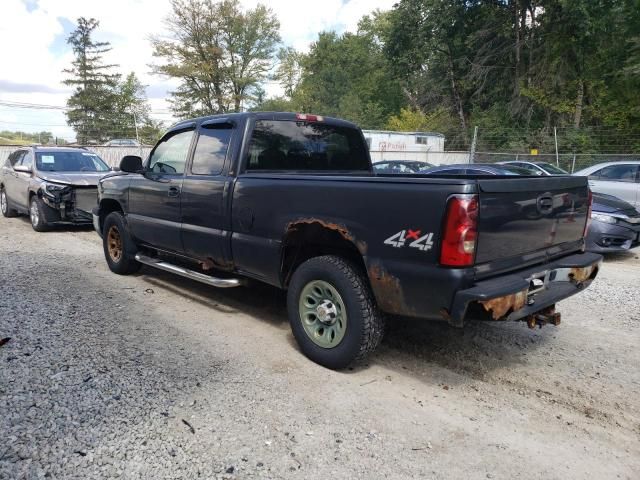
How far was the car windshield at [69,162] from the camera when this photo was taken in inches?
393

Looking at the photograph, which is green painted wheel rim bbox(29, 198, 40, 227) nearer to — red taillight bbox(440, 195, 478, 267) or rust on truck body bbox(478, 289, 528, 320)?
red taillight bbox(440, 195, 478, 267)

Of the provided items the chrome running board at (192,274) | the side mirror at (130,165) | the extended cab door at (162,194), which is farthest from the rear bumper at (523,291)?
the side mirror at (130,165)

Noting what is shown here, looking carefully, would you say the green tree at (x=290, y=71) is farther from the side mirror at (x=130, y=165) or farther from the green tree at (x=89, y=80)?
the side mirror at (x=130, y=165)

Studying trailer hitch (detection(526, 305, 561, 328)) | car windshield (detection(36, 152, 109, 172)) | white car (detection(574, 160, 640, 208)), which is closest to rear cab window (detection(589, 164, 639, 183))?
white car (detection(574, 160, 640, 208))

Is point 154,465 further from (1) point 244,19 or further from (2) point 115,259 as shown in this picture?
(1) point 244,19

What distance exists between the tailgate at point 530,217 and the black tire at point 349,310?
85cm

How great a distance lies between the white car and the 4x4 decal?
26.2ft

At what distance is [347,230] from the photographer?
11.1 ft

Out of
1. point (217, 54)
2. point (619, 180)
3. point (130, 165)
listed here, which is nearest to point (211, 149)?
point (130, 165)

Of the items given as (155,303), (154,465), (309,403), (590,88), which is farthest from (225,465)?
(590,88)

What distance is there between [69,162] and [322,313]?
8.79 metres

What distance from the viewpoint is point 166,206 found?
16.9ft

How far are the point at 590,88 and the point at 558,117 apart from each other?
2.79m

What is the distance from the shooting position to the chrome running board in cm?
447
